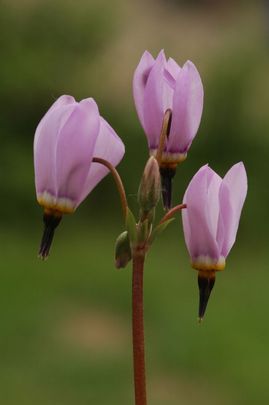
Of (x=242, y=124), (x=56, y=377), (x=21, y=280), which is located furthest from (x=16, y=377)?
(x=242, y=124)

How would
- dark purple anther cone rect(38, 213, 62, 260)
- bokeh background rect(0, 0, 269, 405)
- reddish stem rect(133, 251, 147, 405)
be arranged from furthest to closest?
bokeh background rect(0, 0, 269, 405) < dark purple anther cone rect(38, 213, 62, 260) < reddish stem rect(133, 251, 147, 405)

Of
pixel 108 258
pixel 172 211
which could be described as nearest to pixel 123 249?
pixel 172 211

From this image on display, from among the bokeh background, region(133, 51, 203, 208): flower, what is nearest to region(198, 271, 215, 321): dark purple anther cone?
region(133, 51, 203, 208): flower

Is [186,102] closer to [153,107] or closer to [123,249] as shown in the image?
[153,107]

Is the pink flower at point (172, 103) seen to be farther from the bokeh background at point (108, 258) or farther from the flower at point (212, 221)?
the bokeh background at point (108, 258)

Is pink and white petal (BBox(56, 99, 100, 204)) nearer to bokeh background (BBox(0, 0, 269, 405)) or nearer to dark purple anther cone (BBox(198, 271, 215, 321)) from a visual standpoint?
dark purple anther cone (BBox(198, 271, 215, 321))

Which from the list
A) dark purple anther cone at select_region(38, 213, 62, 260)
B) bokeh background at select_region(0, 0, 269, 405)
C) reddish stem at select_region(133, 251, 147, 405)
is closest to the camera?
reddish stem at select_region(133, 251, 147, 405)

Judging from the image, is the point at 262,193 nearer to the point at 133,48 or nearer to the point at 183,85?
the point at 133,48
